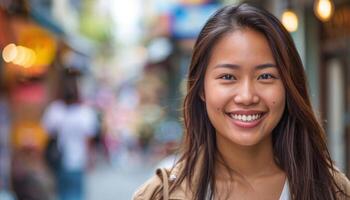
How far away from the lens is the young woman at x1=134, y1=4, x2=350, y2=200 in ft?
7.68

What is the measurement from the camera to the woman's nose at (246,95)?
91.0 inches

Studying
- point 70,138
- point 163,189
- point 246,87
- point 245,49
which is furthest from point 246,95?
point 70,138

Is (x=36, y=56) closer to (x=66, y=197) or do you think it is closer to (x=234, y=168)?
(x=66, y=197)

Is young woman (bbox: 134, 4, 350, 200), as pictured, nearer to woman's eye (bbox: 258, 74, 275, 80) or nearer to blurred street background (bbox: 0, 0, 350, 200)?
woman's eye (bbox: 258, 74, 275, 80)

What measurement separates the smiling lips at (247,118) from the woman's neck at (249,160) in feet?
0.47

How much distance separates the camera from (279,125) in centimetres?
254

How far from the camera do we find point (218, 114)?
2393 mm

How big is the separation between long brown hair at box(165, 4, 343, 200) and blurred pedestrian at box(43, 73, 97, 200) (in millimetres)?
6922

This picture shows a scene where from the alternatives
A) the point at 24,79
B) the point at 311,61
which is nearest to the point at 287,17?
the point at 311,61

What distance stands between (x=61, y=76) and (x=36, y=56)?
2.05 metres

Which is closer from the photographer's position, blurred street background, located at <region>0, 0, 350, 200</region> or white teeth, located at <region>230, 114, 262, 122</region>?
white teeth, located at <region>230, 114, 262, 122</region>

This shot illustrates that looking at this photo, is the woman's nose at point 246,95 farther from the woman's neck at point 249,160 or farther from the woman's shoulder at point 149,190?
the woman's shoulder at point 149,190

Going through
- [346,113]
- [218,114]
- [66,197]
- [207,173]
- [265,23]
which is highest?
[265,23]

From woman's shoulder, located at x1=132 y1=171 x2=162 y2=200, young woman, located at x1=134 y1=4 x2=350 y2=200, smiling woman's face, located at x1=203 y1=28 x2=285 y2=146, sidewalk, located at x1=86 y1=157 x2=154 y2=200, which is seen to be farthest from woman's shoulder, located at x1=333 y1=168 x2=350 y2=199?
sidewalk, located at x1=86 y1=157 x2=154 y2=200
